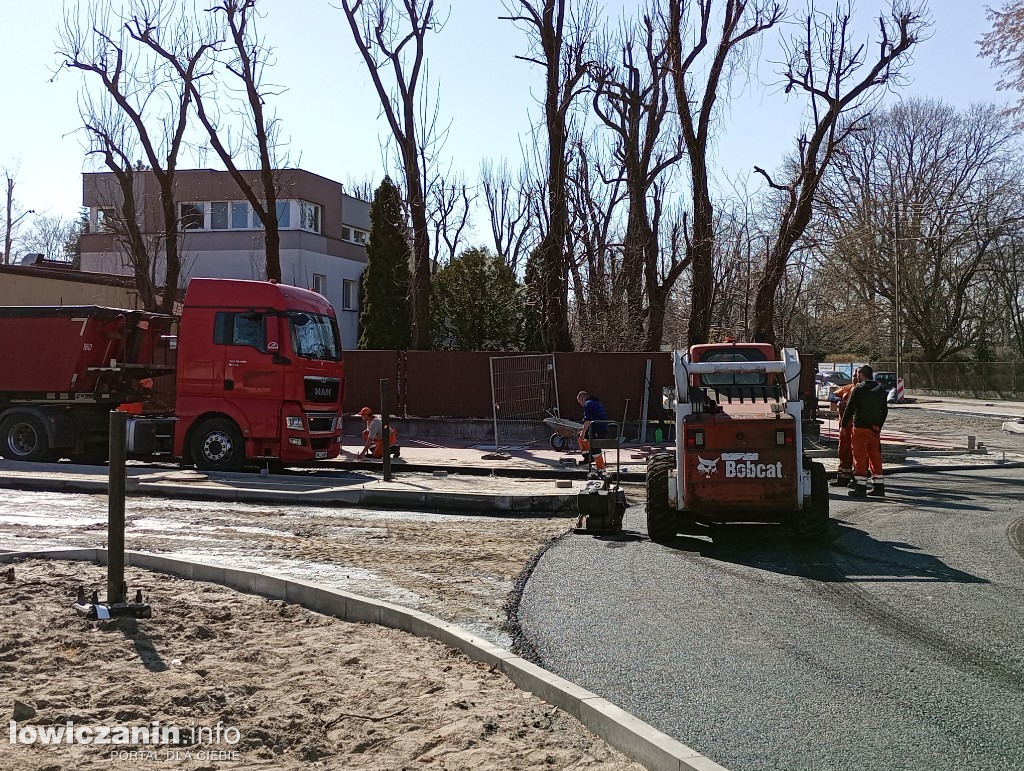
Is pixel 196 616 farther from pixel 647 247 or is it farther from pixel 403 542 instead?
pixel 647 247

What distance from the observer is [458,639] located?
613cm

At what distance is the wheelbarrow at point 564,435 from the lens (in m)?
21.6

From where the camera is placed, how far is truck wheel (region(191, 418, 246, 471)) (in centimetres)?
1708

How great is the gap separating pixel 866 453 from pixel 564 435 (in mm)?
8368

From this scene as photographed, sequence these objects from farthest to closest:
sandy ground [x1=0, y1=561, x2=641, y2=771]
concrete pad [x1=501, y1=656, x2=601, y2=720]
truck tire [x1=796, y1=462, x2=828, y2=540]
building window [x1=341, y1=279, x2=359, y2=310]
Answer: building window [x1=341, y1=279, x2=359, y2=310] → truck tire [x1=796, y1=462, x2=828, y2=540] → concrete pad [x1=501, y1=656, x2=601, y2=720] → sandy ground [x1=0, y1=561, x2=641, y2=771]

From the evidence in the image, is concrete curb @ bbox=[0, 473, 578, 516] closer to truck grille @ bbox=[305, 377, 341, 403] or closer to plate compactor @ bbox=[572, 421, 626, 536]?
plate compactor @ bbox=[572, 421, 626, 536]

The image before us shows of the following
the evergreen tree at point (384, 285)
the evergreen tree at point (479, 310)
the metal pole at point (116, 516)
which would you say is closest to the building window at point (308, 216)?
the evergreen tree at point (384, 285)

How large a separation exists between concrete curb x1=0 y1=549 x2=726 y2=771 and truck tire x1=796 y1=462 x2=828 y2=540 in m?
5.47

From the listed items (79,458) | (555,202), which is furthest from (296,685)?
(555,202)

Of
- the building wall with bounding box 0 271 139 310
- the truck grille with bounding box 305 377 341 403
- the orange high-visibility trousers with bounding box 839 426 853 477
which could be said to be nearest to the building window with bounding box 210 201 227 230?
the building wall with bounding box 0 271 139 310

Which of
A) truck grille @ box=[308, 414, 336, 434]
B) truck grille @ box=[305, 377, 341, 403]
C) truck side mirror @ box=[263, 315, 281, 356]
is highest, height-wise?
truck side mirror @ box=[263, 315, 281, 356]

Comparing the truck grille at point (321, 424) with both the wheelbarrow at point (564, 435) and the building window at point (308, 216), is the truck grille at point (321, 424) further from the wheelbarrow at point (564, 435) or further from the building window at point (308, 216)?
the building window at point (308, 216)

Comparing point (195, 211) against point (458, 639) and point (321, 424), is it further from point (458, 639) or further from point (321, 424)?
point (458, 639)

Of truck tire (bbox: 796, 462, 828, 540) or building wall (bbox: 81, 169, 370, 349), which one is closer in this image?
truck tire (bbox: 796, 462, 828, 540)
